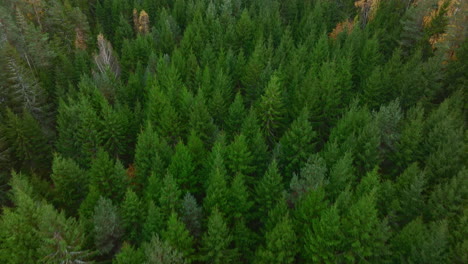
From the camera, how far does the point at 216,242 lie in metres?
24.3

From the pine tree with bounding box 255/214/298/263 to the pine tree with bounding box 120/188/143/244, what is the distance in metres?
10.3

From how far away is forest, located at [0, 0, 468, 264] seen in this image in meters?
23.6

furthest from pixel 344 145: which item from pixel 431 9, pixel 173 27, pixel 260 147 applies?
pixel 173 27

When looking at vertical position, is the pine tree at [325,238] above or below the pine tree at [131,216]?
above

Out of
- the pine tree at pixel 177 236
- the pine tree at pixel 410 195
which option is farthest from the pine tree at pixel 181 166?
the pine tree at pixel 410 195

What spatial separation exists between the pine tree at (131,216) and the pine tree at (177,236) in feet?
12.5

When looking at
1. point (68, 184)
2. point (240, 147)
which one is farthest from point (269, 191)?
point (68, 184)

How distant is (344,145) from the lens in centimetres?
3120

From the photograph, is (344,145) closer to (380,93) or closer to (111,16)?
(380,93)

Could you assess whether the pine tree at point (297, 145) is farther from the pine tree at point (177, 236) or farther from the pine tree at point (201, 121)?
the pine tree at point (177, 236)

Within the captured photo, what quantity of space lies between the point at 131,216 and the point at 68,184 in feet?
26.4

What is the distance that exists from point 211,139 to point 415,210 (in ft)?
66.6

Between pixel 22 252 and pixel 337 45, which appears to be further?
pixel 337 45

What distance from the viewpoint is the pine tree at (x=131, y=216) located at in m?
26.0
